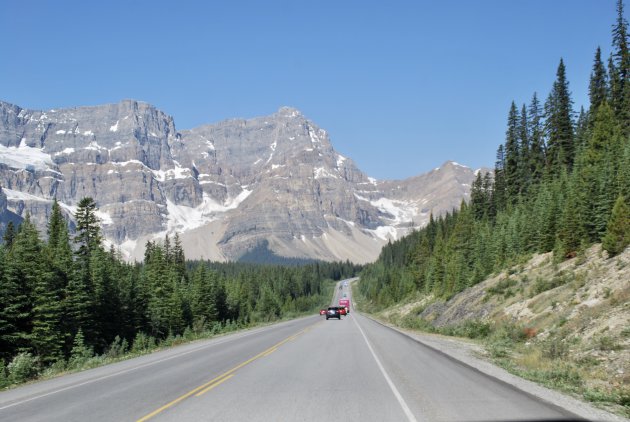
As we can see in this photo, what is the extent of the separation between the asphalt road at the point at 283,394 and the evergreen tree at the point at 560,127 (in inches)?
2191

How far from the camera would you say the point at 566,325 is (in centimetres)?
2217

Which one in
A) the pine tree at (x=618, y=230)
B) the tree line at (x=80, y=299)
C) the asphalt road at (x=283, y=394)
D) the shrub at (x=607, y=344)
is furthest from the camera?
the tree line at (x=80, y=299)

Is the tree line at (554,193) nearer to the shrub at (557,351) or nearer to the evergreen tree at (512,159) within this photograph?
the evergreen tree at (512,159)

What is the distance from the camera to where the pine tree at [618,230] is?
91.8 ft

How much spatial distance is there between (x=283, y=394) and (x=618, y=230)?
78.3ft

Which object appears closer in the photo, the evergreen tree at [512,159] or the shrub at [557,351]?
the shrub at [557,351]

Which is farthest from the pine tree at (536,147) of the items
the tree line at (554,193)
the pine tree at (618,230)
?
the pine tree at (618,230)

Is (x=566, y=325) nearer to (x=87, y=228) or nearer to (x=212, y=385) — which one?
(x=212, y=385)

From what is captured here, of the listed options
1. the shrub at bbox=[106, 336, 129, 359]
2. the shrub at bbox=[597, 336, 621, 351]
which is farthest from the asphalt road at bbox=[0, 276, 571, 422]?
the shrub at bbox=[106, 336, 129, 359]

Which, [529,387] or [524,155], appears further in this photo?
[524,155]

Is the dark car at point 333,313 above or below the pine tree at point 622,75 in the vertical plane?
below

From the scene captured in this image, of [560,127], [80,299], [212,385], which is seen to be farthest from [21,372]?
[560,127]

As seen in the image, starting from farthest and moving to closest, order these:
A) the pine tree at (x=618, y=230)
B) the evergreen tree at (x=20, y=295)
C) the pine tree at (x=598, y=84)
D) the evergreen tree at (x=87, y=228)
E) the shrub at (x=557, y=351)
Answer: the pine tree at (x=598, y=84), the evergreen tree at (x=87, y=228), the evergreen tree at (x=20, y=295), the pine tree at (x=618, y=230), the shrub at (x=557, y=351)

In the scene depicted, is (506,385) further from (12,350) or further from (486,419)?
(12,350)
